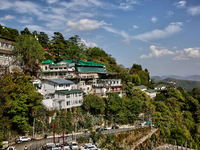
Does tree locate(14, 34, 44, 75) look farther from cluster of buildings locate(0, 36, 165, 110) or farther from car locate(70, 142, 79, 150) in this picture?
car locate(70, 142, 79, 150)

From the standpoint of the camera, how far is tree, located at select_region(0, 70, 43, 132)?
2500 centimetres

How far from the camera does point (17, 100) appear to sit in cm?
2648

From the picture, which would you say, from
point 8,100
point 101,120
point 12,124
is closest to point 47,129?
point 12,124

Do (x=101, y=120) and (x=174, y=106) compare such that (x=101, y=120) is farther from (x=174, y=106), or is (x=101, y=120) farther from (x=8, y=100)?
(x=174, y=106)

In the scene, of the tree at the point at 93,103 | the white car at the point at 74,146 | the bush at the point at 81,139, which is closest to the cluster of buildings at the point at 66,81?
the tree at the point at 93,103

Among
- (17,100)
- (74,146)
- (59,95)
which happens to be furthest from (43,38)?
(74,146)

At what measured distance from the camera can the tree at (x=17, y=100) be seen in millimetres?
25005

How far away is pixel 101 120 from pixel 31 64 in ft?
78.7

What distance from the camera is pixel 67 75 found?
4472cm

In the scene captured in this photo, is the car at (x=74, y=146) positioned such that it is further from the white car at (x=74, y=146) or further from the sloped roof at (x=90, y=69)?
the sloped roof at (x=90, y=69)

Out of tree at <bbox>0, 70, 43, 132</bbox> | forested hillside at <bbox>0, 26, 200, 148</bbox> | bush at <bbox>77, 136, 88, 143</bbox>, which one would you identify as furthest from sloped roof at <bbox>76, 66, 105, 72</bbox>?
bush at <bbox>77, 136, 88, 143</bbox>

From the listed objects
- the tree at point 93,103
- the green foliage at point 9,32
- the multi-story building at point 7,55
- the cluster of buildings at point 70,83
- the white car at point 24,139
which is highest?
the green foliage at point 9,32

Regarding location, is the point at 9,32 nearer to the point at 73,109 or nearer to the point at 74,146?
the point at 73,109

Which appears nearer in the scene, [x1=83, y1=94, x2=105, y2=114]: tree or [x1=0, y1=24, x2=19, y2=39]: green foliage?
[x1=83, y1=94, x2=105, y2=114]: tree
